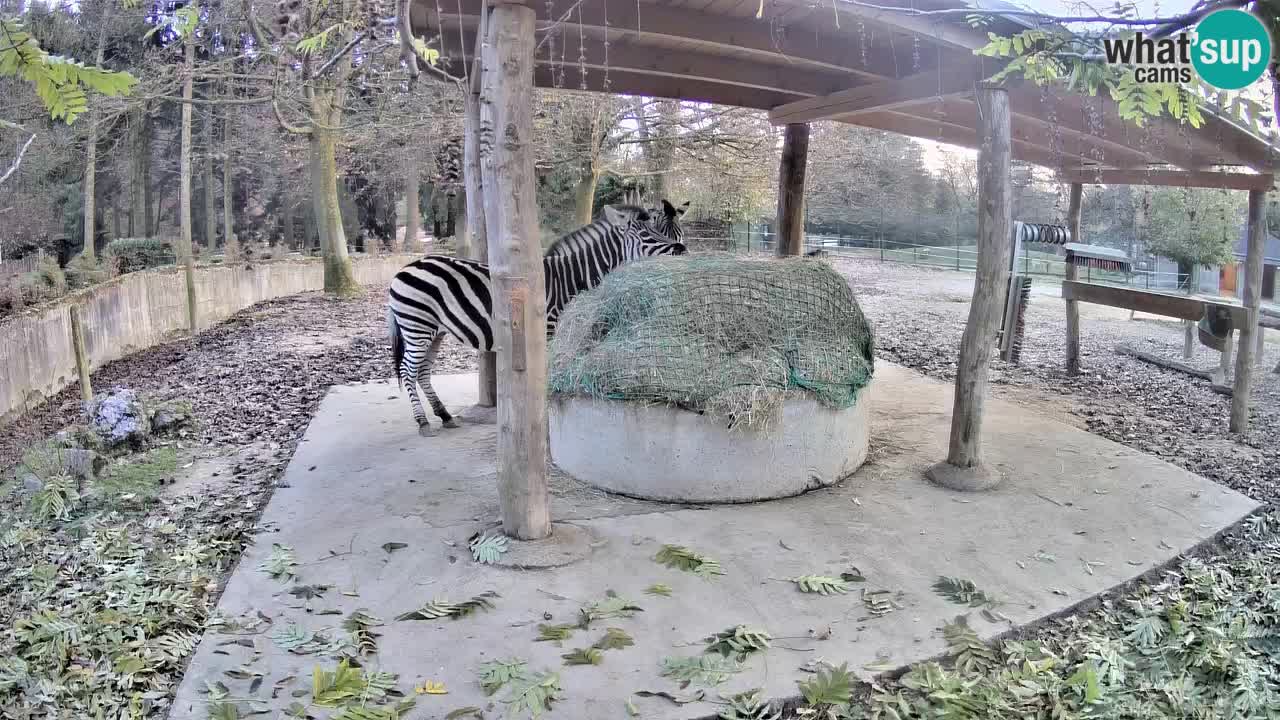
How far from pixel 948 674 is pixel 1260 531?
10.1 ft

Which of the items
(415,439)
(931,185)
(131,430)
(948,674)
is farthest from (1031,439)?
(931,185)

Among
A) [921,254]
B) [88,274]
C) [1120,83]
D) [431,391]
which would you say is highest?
[1120,83]

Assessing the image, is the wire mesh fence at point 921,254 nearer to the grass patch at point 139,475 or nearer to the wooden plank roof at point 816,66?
the wooden plank roof at point 816,66

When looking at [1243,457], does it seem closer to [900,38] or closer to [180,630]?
[900,38]

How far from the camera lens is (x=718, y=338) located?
19.0 feet

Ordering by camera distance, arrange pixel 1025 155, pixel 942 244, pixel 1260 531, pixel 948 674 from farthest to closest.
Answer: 1. pixel 942 244
2. pixel 1025 155
3. pixel 1260 531
4. pixel 948 674

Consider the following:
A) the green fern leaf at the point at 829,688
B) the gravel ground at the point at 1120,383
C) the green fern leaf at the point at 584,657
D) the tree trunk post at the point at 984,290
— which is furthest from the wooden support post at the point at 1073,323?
the green fern leaf at the point at 584,657

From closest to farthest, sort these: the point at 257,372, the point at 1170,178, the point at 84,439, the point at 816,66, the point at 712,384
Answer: the point at 712,384
the point at 84,439
the point at 816,66
the point at 1170,178
the point at 257,372

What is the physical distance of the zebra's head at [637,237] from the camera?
764cm

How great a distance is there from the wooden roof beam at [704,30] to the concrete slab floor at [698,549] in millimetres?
3118

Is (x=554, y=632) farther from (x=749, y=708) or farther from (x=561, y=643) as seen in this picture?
(x=749, y=708)

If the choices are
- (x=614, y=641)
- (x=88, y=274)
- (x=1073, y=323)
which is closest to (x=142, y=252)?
(x=88, y=274)

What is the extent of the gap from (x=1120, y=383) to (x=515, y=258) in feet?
27.5

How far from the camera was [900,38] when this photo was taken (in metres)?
6.26
